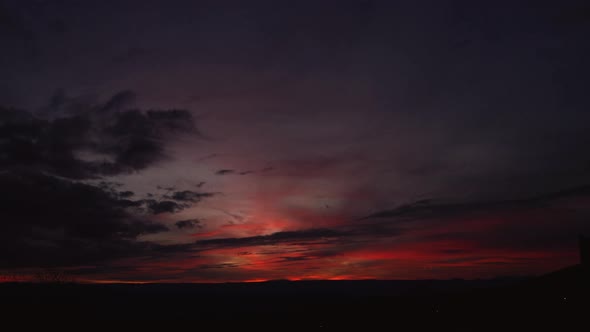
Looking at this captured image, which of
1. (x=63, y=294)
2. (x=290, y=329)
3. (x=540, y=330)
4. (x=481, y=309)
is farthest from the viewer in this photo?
(x=63, y=294)

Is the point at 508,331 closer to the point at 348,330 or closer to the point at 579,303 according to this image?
the point at 579,303

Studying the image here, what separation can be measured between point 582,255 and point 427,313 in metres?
7.25

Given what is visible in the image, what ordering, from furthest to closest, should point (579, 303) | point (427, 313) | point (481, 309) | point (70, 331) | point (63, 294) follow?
point (63, 294) < point (70, 331) < point (427, 313) < point (481, 309) < point (579, 303)

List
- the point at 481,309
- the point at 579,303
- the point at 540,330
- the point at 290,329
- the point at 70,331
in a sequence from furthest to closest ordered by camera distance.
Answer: the point at 70,331 < the point at 290,329 < the point at 481,309 < the point at 540,330 < the point at 579,303

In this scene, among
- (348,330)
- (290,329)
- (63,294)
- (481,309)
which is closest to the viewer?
(481,309)

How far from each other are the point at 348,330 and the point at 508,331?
32.5 feet

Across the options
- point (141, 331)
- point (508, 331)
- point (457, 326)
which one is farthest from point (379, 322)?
point (141, 331)

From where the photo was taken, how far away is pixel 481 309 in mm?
17531

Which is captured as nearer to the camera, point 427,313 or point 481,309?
point 481,309

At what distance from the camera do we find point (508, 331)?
53.7 ft

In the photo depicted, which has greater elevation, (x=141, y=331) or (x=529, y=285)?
(x=529, y=285)

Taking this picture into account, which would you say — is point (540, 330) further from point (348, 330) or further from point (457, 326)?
point (348, 330)

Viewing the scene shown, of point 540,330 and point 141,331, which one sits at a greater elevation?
point 540,330

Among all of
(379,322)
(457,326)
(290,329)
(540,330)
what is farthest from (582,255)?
(290,329)
